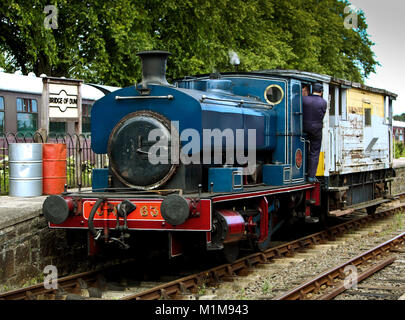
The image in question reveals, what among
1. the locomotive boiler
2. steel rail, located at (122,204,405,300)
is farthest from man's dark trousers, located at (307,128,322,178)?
steel rail, located at (122,204,405,300)

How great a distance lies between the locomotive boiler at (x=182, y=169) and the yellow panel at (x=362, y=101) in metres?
3.15

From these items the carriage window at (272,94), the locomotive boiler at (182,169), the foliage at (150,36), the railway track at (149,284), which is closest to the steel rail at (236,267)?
the railway track at (149,284)

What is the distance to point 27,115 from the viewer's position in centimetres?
1680

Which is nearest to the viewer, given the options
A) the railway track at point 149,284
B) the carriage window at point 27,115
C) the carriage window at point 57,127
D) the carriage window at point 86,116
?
the railway track at point 149,284

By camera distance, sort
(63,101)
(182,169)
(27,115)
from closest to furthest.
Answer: (182,169)
(63,101)
(27,115)

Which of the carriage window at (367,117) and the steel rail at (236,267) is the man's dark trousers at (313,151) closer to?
the steel rail at (236,267)

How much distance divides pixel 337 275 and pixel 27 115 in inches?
453

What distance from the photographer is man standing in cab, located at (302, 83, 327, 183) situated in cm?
999

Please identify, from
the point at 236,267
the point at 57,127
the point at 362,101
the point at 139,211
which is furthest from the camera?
the point at 57,127

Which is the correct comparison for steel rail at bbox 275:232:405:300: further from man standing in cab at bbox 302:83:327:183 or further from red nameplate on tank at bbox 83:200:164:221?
red nameplate on tank at bbox 83:200:164:221

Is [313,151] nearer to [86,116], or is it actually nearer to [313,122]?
[313,122]

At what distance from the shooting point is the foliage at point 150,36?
19.4 m

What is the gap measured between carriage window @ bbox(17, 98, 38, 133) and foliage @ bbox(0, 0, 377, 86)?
2.21 m

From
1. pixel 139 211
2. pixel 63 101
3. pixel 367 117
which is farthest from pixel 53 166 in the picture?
pixel 367 117
